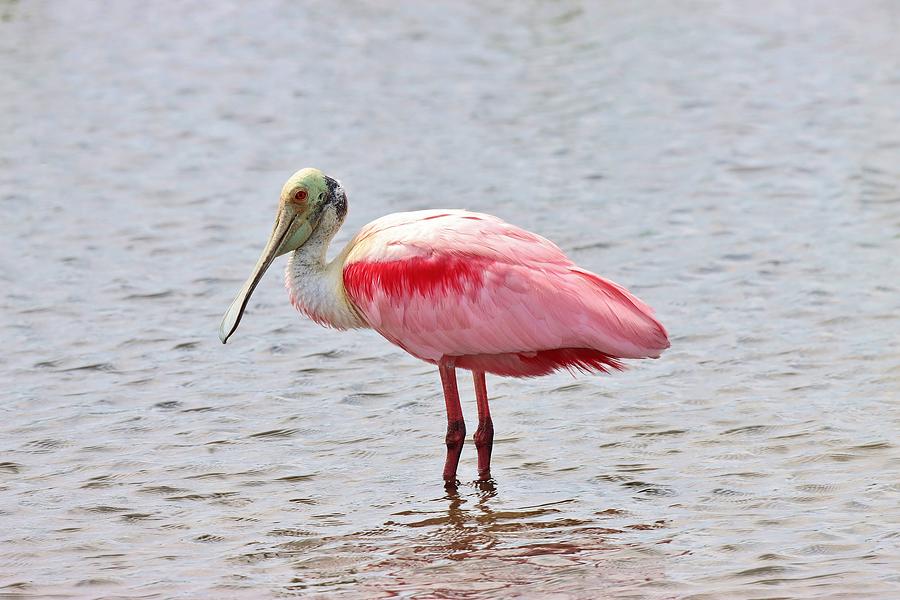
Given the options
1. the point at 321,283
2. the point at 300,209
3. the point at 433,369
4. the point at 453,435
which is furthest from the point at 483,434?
the point at 433,369

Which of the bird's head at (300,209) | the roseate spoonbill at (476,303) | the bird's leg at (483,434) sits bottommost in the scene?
the bird's leg at (483,434)

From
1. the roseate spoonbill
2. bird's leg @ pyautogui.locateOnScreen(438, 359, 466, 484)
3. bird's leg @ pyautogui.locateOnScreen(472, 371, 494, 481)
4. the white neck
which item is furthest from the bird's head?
bird's leg @ pyautogui.locateOnScreen(472, 371, 494, 481)

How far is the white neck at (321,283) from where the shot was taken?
7.98 metres

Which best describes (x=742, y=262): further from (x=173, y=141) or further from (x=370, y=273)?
(x=173, y=141)

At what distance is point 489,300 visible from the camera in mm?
7660

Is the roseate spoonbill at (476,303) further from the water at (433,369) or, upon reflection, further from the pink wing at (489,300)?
the water at (433,369)

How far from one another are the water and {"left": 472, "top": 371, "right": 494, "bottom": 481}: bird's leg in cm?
12

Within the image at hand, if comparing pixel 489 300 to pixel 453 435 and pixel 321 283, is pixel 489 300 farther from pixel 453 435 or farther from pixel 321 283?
pixel 321 283

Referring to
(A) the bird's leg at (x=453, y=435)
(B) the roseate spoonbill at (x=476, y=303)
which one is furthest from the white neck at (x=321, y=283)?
(A) the bird's leg at (x=453, y=435)

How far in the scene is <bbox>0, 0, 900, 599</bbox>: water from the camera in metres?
6.95

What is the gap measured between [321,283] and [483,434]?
1071mm

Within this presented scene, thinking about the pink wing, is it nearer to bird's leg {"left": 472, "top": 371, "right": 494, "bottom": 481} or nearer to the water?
bird's leg {"left": 472, "top": 371, "right": 494, "bottom": 481}

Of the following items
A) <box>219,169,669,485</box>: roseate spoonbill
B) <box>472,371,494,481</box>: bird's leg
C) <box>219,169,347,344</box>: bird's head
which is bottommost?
<box>472,371,494,481</box>: bird's leg

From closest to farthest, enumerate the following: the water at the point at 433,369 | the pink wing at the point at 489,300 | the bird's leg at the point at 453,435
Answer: the water at the point at 433,369 → the pink wing at the point at 489,300 → the bird's leg at the point at 453,435
